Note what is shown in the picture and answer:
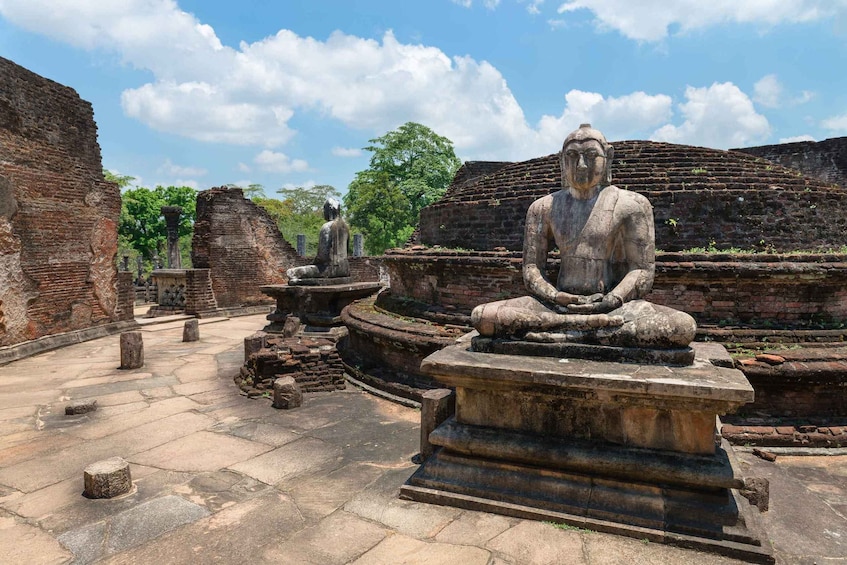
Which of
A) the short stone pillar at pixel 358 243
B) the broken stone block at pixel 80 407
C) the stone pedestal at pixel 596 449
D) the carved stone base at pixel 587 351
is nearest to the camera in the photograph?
the stone pedestal at pixel 596 449

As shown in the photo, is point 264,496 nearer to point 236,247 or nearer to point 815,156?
point 236,247

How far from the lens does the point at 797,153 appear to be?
48.7 feet

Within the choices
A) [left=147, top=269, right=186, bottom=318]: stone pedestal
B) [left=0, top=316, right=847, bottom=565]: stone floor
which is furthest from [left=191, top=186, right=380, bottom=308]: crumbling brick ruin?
[left=0, top=316, right=847, bottom=565]: stone floor

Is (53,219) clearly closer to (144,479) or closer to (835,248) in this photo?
(144,479)

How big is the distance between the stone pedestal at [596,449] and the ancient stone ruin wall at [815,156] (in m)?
15.6

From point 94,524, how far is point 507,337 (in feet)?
8.90

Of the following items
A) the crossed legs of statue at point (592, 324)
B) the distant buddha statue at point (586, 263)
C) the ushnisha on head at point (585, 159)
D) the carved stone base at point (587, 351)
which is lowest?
the carved stone base at point (587, 351)

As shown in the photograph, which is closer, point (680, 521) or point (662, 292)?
point (680, 521)

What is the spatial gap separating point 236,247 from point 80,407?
30.7 ft

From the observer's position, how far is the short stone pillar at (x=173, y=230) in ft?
51.5

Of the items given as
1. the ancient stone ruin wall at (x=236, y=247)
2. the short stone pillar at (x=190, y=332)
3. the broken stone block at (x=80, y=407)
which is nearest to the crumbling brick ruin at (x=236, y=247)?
the ancient stone ruin wall at (x=236, y=247)

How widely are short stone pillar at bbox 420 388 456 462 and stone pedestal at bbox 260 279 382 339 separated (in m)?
5.12

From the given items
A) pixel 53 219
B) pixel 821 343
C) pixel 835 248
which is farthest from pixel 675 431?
pixel 53 219

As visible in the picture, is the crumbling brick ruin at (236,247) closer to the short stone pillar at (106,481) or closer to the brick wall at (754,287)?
the brick wall at (754,287)
